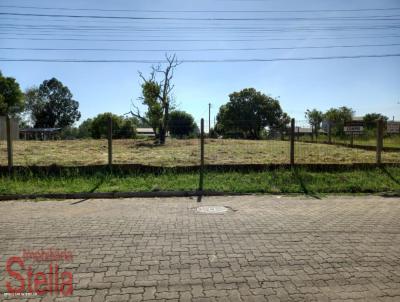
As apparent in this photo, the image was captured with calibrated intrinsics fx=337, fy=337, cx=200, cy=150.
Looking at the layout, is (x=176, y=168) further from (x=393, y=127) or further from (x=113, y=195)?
(x=393, y=127)

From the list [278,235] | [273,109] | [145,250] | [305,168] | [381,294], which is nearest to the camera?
[381,294]

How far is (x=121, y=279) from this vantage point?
380cm

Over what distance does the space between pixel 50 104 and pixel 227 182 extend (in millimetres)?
82089

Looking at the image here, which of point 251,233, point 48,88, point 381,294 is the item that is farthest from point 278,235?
point 48,88

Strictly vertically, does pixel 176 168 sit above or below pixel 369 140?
below

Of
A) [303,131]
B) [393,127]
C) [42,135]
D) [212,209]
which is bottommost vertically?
[212,209]

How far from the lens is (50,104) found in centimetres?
8225

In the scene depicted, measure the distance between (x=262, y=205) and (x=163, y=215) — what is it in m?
2.40

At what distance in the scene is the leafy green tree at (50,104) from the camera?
82.4 meters

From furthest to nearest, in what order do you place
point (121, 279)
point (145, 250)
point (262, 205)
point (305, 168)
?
point (305, 168)
point (262, 205)
point (145, 250)
point (121, 279)

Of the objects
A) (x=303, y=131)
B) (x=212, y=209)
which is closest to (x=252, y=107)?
(x=303, y=131)

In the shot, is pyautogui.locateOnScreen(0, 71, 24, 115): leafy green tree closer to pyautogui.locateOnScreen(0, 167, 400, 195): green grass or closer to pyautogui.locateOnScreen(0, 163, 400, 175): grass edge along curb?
pyautogui.locateOnScreen(0, 163, 400, 175): grass edge along curb

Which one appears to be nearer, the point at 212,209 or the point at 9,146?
the point at 212,209

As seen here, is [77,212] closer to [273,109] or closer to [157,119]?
[157,119]
